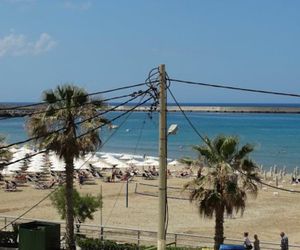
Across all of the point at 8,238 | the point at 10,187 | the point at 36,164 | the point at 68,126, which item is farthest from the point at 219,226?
the point at 36,164

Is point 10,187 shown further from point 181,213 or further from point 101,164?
point 181,213

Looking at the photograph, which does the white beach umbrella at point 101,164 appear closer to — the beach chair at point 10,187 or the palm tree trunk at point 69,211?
the beach chair at point 10,187

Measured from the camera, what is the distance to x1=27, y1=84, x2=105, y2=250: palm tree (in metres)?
18.7

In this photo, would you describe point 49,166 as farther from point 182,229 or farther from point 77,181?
point 182,229

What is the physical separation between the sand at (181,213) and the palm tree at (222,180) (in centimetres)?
976

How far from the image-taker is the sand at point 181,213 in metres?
29.0

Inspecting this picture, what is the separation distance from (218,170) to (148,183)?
31218 mm

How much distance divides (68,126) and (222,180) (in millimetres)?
5169

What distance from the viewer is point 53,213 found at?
1293 inches

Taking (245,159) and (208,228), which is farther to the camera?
(208,228)

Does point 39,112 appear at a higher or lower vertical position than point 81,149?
higher

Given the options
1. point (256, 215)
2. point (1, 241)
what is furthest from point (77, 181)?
point (1, 241)

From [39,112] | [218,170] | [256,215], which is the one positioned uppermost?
[39,112]

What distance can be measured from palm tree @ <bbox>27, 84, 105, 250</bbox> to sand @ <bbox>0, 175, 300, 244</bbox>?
33.0 feet
